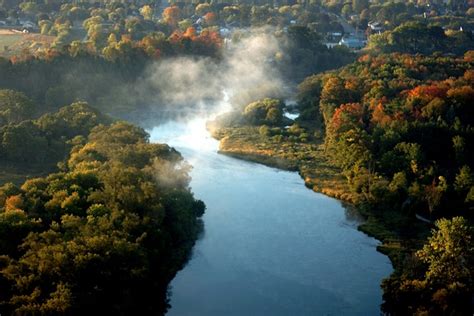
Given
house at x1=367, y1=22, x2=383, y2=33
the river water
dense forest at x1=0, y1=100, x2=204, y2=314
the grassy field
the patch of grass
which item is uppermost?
dense forest at x1=0, y1=100, x2=204, y2=314

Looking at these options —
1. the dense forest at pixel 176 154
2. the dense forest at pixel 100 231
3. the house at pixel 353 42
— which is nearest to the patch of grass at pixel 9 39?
the dense forest at pixel 176 154

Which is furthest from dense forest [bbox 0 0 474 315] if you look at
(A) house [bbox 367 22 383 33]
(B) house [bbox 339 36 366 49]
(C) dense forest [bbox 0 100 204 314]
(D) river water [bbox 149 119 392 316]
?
(A) house [bbox 367 22 383 33]

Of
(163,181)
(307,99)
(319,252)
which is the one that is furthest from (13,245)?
(307,99)

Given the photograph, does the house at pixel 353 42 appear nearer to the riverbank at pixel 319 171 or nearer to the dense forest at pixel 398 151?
the dense forest at pixel 398 151

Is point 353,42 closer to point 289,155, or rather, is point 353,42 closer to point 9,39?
point 9,39

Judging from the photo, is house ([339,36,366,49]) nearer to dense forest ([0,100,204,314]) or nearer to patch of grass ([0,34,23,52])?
patch of grass ([0,34,23,52])
